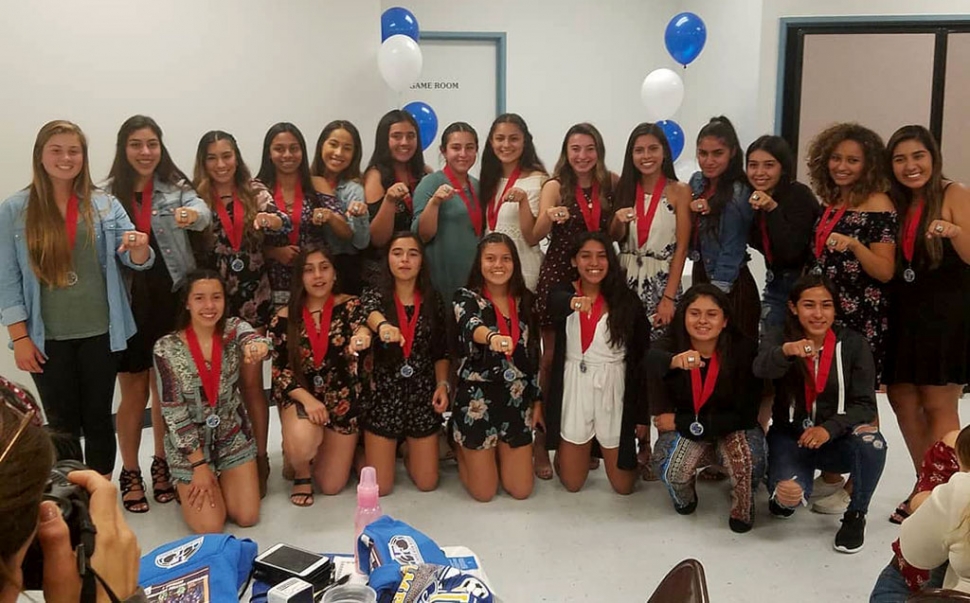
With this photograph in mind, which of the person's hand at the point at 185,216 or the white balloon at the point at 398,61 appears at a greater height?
the white balloon at the point at 398,61

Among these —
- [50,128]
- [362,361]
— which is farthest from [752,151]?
[50,128]

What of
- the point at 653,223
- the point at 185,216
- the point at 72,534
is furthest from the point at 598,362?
the point at 72,534

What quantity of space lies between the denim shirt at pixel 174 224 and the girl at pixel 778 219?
2270 mm

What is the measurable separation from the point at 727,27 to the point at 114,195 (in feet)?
13.7

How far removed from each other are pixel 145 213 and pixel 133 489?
116cm

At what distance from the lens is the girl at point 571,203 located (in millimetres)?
3639

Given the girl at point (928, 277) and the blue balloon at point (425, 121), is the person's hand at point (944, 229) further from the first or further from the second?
the blue balloon at point (425, 121)

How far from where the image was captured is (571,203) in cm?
366

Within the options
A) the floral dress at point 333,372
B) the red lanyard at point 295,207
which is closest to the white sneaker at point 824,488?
the floral dress at point 333,372

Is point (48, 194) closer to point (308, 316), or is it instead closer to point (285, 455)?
point (308, 316)

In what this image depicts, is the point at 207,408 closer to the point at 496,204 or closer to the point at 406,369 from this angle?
the point at 406,369

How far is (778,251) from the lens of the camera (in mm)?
3490

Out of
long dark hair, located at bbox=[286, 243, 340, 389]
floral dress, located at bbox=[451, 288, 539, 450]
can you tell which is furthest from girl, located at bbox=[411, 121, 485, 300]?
long dark hair, located at bbox=[286, 243, 340, 389]

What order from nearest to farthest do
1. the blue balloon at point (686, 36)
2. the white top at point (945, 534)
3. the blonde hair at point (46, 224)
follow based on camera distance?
the white top at point (945, 534)
the blonde hair at point (46, 224)
the blue balloon at point (686, 36)
